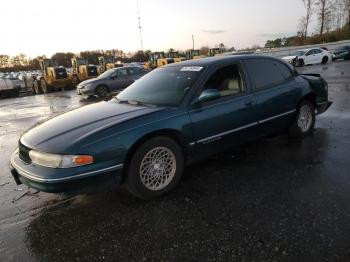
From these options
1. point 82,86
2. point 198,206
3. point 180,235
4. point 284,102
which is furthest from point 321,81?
point 82,86

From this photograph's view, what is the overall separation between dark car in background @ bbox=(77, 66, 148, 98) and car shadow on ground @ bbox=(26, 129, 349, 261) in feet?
42.2

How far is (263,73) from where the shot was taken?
5000 millimetres

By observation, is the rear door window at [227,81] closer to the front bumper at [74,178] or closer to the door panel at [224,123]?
the door panel at [224,123]

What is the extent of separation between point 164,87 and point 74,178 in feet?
6.20

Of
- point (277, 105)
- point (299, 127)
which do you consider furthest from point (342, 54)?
point (277, 105)

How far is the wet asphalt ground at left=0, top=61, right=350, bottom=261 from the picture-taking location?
9.31 ft

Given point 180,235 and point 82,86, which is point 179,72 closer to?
point 180,235

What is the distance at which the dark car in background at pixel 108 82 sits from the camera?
16.4 metres

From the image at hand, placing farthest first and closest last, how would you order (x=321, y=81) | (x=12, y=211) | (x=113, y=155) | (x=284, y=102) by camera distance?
1. (x=321, y=81)
2. (x=284, y=102)
3. (x=12, y=211)
4. (x=113, y=155)

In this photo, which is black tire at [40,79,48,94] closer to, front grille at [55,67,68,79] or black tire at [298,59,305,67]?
front grille at [55,67,68,79]

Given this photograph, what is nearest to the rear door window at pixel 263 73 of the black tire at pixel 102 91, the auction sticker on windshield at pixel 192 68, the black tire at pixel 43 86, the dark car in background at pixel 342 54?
the auction sticker on windshield at pixel 192 68

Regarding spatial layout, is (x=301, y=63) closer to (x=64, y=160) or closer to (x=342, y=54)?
(x=342, y=54)

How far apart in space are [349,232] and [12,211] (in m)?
3.59

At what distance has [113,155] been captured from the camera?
340 cm
